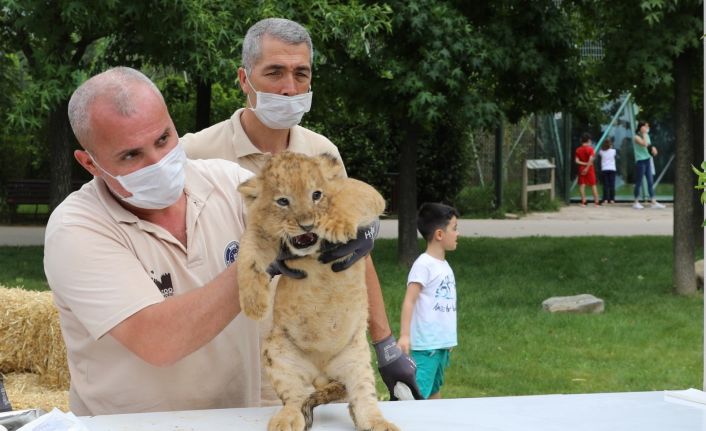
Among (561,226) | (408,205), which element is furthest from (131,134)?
(561,226)

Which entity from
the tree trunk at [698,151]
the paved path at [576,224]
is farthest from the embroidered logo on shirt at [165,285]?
the paved path at [576,224]

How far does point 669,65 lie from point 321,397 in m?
8.56

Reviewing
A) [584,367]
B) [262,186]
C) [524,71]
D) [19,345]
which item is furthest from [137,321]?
[524,71]

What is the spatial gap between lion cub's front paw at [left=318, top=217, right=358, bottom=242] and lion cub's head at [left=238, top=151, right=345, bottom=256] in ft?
0.08

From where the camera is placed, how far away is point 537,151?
2259 centimetres

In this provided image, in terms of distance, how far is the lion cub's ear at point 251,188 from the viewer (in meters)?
2.51

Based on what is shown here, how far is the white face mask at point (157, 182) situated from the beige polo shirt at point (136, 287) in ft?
0.26

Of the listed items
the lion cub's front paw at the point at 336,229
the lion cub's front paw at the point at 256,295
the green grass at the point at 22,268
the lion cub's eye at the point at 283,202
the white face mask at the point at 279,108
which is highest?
the white face mask at the point at 279,108

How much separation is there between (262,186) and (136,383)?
854 millimetres

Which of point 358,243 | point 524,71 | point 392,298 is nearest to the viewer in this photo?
point 358,243

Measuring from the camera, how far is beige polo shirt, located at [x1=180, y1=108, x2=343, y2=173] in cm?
396

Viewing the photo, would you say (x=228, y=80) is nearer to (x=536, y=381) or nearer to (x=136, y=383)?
(x=536, y=381)

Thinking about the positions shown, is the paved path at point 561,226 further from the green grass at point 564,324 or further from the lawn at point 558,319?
the green grass at point 564,324

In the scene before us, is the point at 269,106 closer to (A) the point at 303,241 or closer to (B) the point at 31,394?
(A) the point at 303,241
